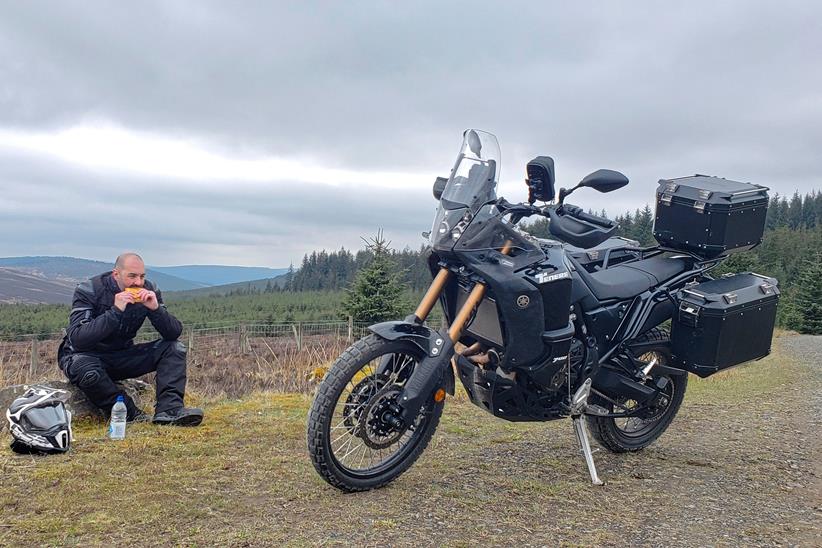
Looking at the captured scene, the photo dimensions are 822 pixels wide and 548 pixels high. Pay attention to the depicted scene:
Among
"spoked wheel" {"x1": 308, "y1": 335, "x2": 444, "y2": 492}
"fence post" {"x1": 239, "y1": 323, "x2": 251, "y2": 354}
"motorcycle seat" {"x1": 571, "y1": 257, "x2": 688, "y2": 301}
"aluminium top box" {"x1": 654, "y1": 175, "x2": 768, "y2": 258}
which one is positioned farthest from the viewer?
"fence post" {"x1": 239, "y1": 323, "x2": 251, "y2": 354}

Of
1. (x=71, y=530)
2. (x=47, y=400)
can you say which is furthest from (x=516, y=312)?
(x=47, y=400)

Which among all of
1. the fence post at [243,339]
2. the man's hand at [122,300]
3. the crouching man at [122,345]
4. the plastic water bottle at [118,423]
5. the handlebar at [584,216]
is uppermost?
the handlebar at [584,216]

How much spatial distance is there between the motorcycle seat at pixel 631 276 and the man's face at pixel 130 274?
3.50m

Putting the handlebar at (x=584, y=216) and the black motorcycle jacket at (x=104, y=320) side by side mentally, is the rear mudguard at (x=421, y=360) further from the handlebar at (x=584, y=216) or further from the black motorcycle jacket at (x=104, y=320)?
the black motorcycle jacket at (x=104, y=320)

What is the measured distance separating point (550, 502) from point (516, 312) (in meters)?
1.09

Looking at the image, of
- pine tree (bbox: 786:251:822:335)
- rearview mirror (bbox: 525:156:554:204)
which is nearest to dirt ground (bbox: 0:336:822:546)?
rearview mirror (bbox: 525:156:554:204)

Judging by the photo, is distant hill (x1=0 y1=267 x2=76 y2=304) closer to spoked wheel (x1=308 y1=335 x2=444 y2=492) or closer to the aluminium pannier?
spoked wheel (x1=308 y1=335 x2=444 y2=492)

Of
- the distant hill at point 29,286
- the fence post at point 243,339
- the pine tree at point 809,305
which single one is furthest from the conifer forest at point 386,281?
the distant hill at point 29,286

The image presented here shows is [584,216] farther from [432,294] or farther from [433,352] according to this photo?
[433,352]

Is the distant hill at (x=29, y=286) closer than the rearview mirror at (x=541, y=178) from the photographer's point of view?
No

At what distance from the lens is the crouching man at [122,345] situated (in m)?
5.29

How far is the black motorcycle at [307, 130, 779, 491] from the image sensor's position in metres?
3.70

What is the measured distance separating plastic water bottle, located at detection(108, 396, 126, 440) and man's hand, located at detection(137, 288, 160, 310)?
0.81 meters

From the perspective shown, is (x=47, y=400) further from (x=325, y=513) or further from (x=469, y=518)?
(x=469, y=518)
